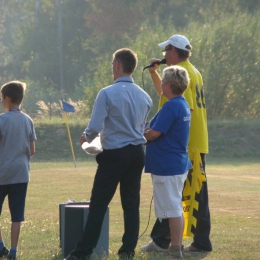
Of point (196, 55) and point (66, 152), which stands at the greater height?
point (196, 55)

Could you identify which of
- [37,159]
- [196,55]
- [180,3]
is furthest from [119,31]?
[37,159]

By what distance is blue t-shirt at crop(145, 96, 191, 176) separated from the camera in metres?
7.02

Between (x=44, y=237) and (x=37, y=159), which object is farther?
(x=37, y=159)

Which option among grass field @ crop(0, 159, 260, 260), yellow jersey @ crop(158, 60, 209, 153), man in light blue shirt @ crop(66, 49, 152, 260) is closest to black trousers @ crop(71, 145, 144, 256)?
man in light blue shirt @ crop(66, 49, 152, 260)

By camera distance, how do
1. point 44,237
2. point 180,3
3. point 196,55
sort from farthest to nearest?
point 180,3
point 196,55
point 44,237

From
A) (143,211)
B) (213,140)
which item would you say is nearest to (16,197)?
(143,211)

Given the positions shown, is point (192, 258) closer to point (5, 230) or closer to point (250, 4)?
point (5, 230)

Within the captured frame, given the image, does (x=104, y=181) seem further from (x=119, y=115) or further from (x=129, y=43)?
(x=129, y=43)

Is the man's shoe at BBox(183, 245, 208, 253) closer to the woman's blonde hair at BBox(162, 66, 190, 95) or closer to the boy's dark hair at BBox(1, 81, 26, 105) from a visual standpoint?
the woman's blonde hair at BBox(162, 66, 190, 95)

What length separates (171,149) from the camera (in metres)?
7.05

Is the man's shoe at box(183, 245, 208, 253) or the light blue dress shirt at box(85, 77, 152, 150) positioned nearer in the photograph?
the light blue dress shirt at box(85, 77, 152, 150)

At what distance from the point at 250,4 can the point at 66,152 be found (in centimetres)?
2106

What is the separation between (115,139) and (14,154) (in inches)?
43.5

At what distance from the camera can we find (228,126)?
106 ft
